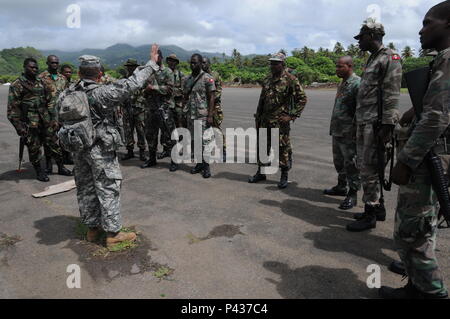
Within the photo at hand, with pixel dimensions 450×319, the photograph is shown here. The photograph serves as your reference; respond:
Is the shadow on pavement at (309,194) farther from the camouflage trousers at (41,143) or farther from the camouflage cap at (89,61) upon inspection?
the camouflage trousers at (41,143)

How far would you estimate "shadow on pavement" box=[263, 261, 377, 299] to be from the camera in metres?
2.64

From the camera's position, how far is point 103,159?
3277mm

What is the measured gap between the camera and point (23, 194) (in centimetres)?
524

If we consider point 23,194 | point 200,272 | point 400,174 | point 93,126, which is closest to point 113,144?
point 93,126

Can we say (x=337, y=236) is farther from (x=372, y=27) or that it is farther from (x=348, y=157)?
(x=372, y=27)

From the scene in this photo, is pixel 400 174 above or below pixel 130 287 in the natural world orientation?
above

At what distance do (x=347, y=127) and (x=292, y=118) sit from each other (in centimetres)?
90

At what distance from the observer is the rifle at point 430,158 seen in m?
2.14

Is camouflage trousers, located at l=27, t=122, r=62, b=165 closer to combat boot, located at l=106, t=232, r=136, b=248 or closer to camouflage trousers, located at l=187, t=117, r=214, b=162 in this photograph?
camouflage trousers, located at l=187, t=117, r=214, b=162

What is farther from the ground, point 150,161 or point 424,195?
point 424,195

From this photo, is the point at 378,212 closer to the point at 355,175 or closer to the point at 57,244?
the point at 355,175

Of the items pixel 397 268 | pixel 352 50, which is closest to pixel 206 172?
pixel 397 268

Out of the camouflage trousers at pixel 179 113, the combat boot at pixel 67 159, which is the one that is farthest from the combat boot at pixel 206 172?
the combat boot at pixel 67 159

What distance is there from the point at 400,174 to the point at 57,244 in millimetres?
3503
